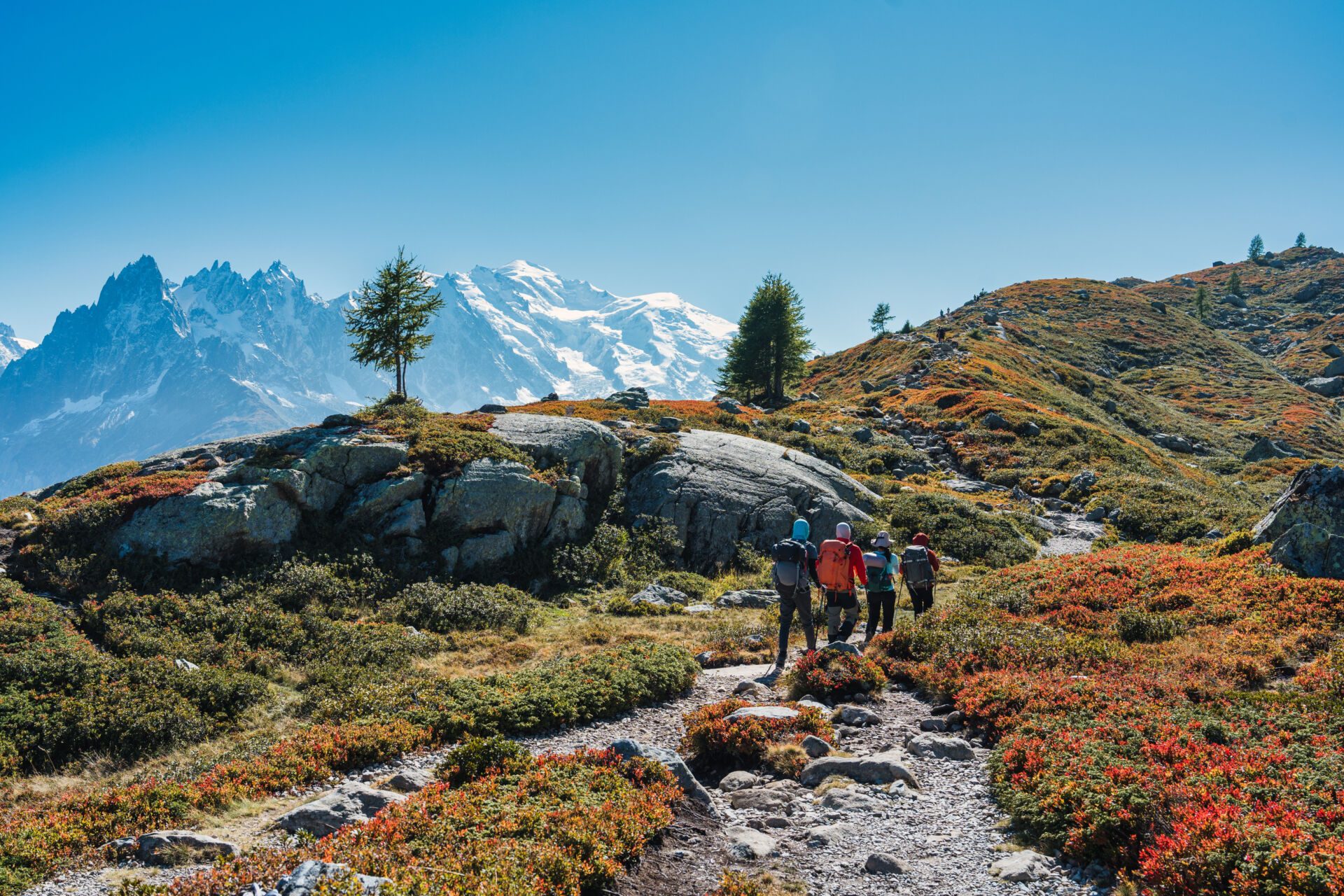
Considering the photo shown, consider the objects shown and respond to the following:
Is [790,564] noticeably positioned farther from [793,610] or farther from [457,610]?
[457,610]

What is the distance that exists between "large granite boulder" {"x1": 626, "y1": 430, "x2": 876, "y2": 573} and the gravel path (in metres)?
16.4

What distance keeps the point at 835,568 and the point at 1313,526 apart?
1191 centimetres

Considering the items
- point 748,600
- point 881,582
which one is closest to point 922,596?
point 881,582

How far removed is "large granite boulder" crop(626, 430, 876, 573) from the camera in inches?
1077

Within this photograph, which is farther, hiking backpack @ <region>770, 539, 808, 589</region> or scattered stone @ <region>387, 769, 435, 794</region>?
hiking backpack @ <region>770, 539, 808, 589</region>

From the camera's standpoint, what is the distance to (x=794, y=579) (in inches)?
571

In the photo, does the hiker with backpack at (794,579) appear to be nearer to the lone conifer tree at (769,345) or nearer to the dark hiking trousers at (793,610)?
the dark hiking trousers at (793,610)

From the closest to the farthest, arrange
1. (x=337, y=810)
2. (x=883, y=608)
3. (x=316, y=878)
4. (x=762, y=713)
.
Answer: (x=316, y=878) < (x=337, y=810) < (x=762, y=713) < (x=883, y=608)

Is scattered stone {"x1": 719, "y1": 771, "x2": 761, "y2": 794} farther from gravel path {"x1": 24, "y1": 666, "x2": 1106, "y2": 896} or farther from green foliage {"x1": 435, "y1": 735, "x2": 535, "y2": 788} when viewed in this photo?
green foliage {"x1": 435, "y1": 735, "x2": 535, "y2": 788}

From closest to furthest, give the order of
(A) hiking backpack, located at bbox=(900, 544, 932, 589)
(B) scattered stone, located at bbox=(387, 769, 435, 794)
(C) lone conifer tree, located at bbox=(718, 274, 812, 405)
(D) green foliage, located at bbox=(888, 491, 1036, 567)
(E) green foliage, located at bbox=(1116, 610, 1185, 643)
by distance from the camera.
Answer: (B) scattered stone, located at bbox=(387, 769, 435, 794)
(E) green foliage, located at bbox=(1116, 610, 1185, 643)
(A) hiking backpack, located at bbox=(900, 544, 932, 589)
(D) green foliage, located at bbox=(888, 491, 1036, 567)
(C) lone conifer tree, located at bbox=(718, 274, 812, 405)

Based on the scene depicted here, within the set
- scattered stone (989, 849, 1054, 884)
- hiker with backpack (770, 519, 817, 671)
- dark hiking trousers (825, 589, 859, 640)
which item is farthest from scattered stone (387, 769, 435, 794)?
dark hiking trousers (825, 589, 859, 640)

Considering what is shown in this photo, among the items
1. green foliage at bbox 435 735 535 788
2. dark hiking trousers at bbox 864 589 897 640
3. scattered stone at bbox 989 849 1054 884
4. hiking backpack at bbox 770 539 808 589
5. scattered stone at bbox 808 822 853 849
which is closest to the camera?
scattered stone at bbox 989 849 1054 884

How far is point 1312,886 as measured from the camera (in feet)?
17.6

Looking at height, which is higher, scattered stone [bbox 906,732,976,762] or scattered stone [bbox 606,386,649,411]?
scattered stone [bbox 606,386,649,411]
